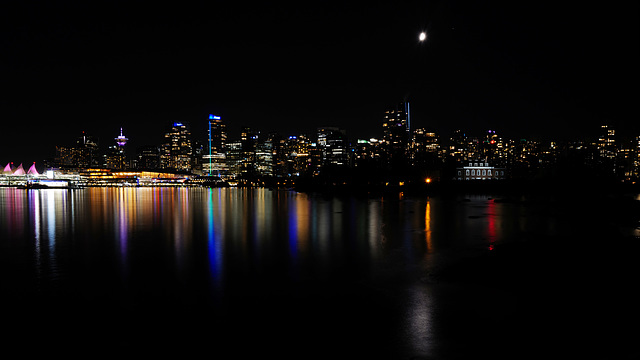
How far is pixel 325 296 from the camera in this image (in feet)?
41.5

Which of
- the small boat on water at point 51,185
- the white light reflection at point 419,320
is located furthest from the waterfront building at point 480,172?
the small boat on water at point 51,185

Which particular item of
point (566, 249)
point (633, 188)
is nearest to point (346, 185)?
point (633, 188)

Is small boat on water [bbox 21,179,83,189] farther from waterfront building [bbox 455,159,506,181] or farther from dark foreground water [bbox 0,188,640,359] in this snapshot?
dark foreground water [bbox 0,188,640,359]

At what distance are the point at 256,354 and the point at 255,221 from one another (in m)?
27.8

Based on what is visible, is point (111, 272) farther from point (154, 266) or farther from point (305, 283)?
point (305, 283)

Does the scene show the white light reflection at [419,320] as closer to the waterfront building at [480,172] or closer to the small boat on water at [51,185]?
the waterfront building at [480,172]

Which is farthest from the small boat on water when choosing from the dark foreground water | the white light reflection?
the white light reflection

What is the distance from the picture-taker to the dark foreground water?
912 cm

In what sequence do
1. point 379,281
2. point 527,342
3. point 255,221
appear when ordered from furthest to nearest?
point 255,221
point 379,281
point 527,342

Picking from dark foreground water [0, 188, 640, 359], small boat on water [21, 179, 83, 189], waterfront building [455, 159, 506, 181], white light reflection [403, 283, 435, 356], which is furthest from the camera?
small boat on water [21, 179, 83, 189]

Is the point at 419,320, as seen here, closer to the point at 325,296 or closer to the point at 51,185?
the point at 325,296

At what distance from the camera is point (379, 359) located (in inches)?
330

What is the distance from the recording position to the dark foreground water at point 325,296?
9117mm

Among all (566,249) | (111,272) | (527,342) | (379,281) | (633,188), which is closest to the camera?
(527,342)
